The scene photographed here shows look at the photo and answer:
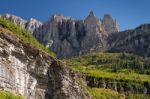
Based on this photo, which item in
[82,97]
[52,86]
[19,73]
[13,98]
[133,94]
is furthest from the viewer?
[133,94]

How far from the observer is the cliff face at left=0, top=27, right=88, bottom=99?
62541mm

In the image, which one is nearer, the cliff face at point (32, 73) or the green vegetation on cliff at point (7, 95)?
the green vegetation on cliff at point (7, 95)

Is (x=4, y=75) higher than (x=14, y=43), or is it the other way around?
(x=14, y=43)

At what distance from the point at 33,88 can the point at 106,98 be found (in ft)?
315

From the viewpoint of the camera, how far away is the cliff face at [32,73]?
205 ft

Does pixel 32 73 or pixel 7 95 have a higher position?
pixel 32 73

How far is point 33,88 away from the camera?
68125 millimetres

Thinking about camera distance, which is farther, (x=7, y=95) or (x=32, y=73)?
(x=32, y=73)

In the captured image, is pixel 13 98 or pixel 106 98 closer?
pixel 13 98

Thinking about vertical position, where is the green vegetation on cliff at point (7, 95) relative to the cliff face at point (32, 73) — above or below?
below

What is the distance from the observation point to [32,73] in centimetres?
6825

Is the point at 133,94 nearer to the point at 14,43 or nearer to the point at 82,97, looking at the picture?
the point at 82,97

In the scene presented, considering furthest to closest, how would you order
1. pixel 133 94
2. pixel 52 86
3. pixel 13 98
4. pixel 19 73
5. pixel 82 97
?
pixel 133 94
pixel 82 97
pixel 52 86
pixel 19 73
pixel 13 98

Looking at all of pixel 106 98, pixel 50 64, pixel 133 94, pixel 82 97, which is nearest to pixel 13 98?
pixel 50 64
